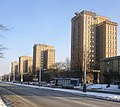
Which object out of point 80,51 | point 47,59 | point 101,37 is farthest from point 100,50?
point 47,59

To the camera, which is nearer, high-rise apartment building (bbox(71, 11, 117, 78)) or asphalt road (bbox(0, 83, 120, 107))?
asphalt road (bbox(0, 83, 120, 107))

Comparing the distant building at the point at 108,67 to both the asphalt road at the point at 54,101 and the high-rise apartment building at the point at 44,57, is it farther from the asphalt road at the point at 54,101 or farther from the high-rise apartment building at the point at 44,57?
the asphalt road at the point at 54,101

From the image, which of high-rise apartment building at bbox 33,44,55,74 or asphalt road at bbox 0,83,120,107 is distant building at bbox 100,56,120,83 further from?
asphalt road at bbox 0,83,120,107

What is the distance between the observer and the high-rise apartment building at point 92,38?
362ft

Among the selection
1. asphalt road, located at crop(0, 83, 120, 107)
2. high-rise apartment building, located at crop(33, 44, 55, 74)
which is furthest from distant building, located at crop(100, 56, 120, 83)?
asphalt road, located at crop(0, 83, 120, 107)

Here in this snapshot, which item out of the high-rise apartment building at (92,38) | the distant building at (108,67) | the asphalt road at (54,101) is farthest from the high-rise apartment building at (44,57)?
the asphalt road at (54,101)

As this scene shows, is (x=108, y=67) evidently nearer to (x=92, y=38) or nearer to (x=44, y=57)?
(x=92, y=38)

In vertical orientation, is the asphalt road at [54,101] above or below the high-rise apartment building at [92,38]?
below

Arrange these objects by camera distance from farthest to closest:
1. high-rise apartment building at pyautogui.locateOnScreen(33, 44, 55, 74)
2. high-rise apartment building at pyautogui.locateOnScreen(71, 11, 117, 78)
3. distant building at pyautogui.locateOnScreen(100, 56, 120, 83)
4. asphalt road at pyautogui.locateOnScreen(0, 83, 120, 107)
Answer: high-rise apartment building at pyautogui.locateOnScreen(33, 44, 55, 74) → distant building at pyautogui.locateOnScreen(100, 56, 120, 83) → high-rise apartment building at pyautogui.locateOnScreen(71, 11, 117, 78) → asphalt road at pyautogui.locateOnScreen(0, 83, 120, 107)

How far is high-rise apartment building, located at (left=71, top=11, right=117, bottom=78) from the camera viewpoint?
110 m

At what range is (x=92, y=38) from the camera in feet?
398

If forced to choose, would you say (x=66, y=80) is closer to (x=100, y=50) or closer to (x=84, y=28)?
(x=84, y=28)

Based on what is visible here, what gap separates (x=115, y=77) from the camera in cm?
10819

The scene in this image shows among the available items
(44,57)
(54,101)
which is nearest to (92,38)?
(44,57)
